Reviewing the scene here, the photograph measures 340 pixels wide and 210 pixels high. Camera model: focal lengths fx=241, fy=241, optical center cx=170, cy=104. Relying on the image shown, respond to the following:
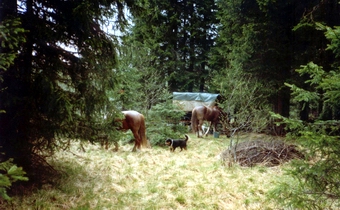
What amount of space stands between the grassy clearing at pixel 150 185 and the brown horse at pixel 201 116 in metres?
5.76

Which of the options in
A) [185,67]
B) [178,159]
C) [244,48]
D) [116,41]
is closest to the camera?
[116,41]

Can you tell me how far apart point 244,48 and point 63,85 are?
929 centimetres

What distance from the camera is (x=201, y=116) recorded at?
12750mm

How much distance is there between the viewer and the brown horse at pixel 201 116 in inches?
502

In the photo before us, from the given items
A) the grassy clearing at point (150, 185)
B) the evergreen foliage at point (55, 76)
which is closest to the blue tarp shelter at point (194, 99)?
the grassy clearing at point (150, 185)

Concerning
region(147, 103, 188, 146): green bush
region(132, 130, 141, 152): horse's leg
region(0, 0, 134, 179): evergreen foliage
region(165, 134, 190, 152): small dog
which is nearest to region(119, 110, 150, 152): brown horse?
region(132, 130, 141, 152): horse's leg

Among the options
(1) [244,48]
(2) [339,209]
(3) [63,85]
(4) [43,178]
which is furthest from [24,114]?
(1) [244,48]

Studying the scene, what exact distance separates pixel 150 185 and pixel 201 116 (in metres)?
8.33

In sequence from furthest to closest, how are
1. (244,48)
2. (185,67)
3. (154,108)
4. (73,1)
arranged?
(185,67) < (244,48) < (154,108) < (73,1)

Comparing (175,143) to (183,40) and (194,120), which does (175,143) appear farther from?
(183,40)

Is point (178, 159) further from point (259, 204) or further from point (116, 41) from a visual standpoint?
point (116, 41)

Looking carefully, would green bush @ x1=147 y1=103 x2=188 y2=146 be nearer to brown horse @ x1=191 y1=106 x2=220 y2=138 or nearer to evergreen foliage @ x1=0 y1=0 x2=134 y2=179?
brown horse @ x1=191 y1=106 x2=220 y2=138

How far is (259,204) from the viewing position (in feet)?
13.1

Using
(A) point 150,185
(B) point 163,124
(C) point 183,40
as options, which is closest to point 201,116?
(B) point 163,124
